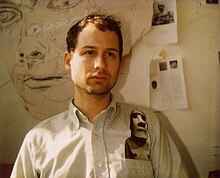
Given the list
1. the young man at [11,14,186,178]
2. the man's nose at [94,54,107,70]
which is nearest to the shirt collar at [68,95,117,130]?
the young man at [11,14,186,178]

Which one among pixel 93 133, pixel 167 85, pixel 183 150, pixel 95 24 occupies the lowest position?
pixel 183 150

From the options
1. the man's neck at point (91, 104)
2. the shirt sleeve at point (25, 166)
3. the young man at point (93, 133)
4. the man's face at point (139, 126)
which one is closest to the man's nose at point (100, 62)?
the young man at point (93, 133)

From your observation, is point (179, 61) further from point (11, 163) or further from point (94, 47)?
point (11, 163)

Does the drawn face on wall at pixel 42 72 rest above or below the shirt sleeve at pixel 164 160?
above

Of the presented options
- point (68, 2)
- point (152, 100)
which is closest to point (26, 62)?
point (68, 2)

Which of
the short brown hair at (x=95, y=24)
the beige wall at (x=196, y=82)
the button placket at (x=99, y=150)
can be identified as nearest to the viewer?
the button placket at (x=99, y=150)

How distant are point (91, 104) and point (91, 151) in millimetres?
173

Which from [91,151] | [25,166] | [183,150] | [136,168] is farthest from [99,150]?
[183,150]

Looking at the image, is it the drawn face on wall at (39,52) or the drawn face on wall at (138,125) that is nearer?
the drawn face on wall at (138,125)

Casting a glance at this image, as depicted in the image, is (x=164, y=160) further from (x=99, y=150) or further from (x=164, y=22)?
(x=164, y=22)

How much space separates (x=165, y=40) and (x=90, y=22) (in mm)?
332

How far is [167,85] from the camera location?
1.14 meters

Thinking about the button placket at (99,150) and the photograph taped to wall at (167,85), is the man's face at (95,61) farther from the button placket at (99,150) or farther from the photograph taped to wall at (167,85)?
the photograph taped to wall at (167,85)

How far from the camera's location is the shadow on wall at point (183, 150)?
43.8 inches
